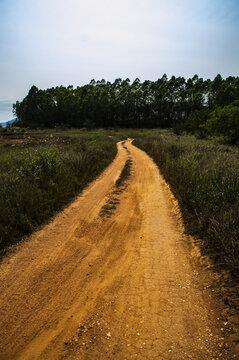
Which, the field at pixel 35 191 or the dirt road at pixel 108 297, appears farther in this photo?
the field at pixel 35 191

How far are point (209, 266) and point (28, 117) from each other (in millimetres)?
91609

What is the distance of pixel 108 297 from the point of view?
2777 mm

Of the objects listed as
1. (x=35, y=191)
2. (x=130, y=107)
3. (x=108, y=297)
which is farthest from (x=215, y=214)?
(x=130, y=107)

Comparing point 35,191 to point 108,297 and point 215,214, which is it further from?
point 215,214

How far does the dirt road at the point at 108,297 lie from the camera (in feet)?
6.98

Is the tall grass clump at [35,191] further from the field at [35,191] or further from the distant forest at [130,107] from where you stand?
the distant forest at [130,107]

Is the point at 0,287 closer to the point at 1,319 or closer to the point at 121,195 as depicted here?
the point at 1,319

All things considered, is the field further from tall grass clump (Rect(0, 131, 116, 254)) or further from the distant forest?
the distant forest

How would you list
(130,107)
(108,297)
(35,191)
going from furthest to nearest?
(130,107) → (35,191) → (108,297)

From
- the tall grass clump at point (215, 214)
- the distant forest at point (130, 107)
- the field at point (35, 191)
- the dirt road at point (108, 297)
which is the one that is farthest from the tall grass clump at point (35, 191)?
the distant forest at point (130, 107)

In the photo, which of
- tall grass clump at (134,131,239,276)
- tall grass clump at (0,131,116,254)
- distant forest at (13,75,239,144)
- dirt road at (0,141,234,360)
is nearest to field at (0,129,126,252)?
tall grass clump at (0,131,116,254)

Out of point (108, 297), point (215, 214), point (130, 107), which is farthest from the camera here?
point (130, 107)

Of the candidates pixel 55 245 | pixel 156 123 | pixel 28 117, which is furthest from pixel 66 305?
pixel 28 117

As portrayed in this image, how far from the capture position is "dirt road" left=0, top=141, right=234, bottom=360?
6.98 ft
